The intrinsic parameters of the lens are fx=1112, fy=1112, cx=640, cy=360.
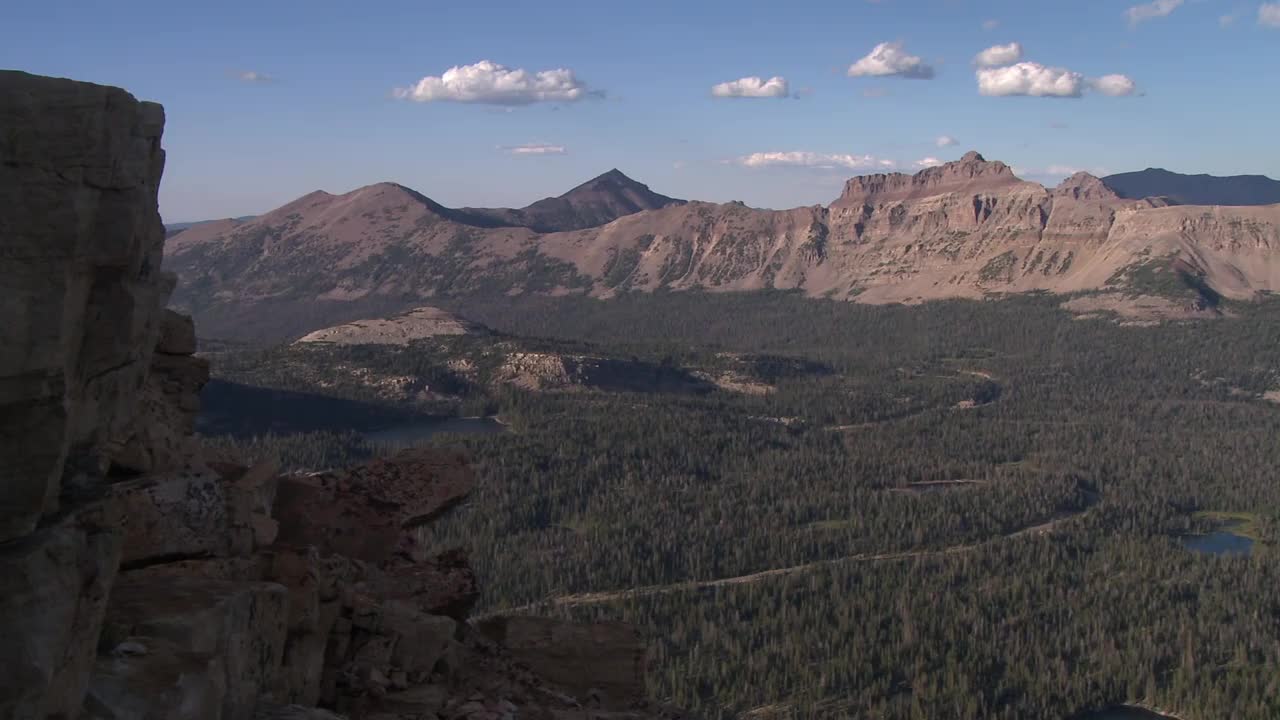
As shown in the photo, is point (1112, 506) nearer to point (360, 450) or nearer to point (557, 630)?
point (360, 450)

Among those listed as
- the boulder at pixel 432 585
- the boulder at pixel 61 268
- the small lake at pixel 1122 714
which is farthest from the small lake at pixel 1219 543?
the boulder at pixel 61 268

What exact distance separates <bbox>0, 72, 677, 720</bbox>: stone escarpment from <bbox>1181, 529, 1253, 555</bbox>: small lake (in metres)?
144

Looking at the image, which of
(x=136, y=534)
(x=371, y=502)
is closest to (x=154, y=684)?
(x=136, y=534)

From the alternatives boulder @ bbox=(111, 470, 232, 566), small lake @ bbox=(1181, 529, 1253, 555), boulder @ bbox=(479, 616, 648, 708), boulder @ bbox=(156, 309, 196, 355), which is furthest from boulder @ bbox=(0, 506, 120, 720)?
small lake @ bbox=(1181, 529, 1253, 555)

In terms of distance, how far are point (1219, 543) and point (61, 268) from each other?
6633 inches

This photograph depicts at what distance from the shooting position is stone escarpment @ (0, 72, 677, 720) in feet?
53.8

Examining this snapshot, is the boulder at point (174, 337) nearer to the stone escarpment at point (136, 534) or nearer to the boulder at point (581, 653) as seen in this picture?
the stone escarpment at point (136, 534)

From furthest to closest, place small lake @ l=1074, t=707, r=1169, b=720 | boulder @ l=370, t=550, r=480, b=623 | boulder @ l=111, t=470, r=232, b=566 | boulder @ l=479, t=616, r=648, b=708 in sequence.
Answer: small lake @ l=1074, t=707, r=1169, b=720
boulder @ l=479, t=616, r=648, b=708
boulder @ l=370, t=550, r=480, b=623
boulder @ l=111, t=470, r=232, b=566

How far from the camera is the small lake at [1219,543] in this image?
151125 millimetres

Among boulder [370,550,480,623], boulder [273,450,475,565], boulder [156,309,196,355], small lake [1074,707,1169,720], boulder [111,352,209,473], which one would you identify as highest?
boulder [156,309,196,355]

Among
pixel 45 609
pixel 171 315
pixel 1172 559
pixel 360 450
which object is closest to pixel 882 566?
pixel 1172 559

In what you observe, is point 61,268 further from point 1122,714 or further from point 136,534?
point 1122,714

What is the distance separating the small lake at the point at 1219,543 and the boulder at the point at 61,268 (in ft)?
508

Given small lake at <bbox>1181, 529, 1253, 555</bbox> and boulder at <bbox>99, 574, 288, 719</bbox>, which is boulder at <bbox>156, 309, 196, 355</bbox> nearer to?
boulder at <bbox>99, 574, 288, 719</bbox>
